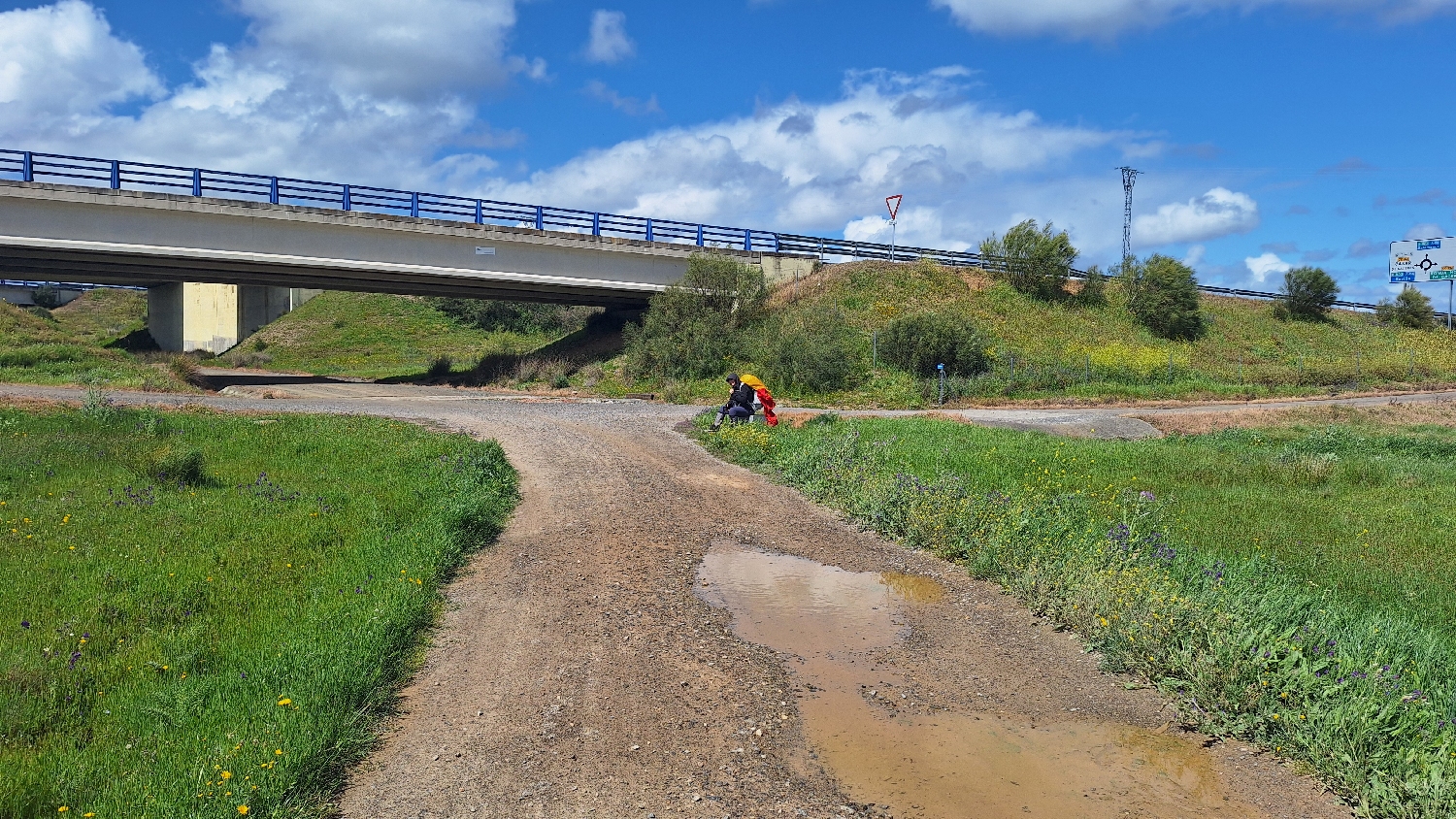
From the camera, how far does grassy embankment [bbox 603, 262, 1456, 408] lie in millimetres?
30828

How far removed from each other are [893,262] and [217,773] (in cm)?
4041

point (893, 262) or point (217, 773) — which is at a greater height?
point (893, 262)

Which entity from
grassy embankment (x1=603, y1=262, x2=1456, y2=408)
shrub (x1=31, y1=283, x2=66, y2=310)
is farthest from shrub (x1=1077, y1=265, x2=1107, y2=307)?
shrub (x1=31, y1=283, x2=66, y2=310)

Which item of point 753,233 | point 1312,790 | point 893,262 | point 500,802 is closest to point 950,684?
point 1312,790

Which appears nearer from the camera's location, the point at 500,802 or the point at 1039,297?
the point at 500,802

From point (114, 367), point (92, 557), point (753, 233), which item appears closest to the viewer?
point (92, 557)

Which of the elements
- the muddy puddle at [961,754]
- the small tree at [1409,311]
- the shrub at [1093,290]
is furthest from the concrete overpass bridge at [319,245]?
the small tree at [1409,311]

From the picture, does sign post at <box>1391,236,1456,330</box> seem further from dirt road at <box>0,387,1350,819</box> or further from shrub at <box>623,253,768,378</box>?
dirt road at <box>0,387,1350,819</box>

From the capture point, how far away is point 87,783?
15.4 feet

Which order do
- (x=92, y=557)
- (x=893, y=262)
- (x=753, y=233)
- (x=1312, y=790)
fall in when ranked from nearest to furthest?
1. (x=1312, y=790)
2. (x=92, y=557)
3. (x=753, y=233)
4. (x=893, y=262)

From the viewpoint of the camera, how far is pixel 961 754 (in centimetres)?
550

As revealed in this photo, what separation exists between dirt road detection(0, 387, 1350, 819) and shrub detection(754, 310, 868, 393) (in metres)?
20.1

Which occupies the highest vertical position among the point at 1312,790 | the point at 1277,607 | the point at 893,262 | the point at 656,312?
the point at 893,262

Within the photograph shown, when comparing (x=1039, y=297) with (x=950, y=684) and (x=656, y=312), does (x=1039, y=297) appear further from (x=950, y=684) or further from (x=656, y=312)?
(x=950, y=684)
